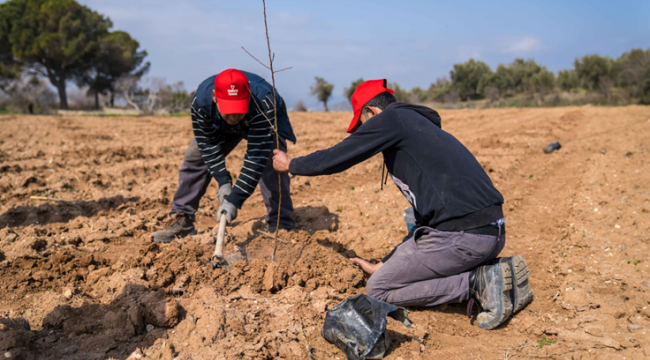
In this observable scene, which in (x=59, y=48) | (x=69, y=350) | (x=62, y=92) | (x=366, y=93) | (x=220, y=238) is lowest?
(x=69, y=350)

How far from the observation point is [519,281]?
267 cm

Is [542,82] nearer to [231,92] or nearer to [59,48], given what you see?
[59,48]

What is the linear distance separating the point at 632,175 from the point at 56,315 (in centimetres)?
690

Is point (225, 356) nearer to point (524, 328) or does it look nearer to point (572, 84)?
point (524, 328)

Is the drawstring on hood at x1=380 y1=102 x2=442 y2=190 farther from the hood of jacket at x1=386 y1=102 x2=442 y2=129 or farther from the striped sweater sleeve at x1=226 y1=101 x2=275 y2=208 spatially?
the striped sweater sleeve at x1=226 y1=101 x2=275 y2=208

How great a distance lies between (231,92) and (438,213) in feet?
5.46

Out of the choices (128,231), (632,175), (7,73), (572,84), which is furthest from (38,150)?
(572,84)

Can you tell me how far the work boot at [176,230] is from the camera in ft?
12.9

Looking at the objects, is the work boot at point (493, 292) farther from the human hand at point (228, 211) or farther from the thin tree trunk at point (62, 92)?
the thin tree trunk at point (62, 92)

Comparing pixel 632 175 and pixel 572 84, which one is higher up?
pixel 572 84

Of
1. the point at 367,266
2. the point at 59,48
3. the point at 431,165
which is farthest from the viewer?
the point at 59,48

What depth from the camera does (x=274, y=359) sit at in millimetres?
2191

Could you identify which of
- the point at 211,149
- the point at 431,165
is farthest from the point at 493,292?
the point at 211,149

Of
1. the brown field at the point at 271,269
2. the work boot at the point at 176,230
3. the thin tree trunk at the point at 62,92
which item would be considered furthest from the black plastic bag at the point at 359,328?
the thin tree trunk at the point at 62,92
